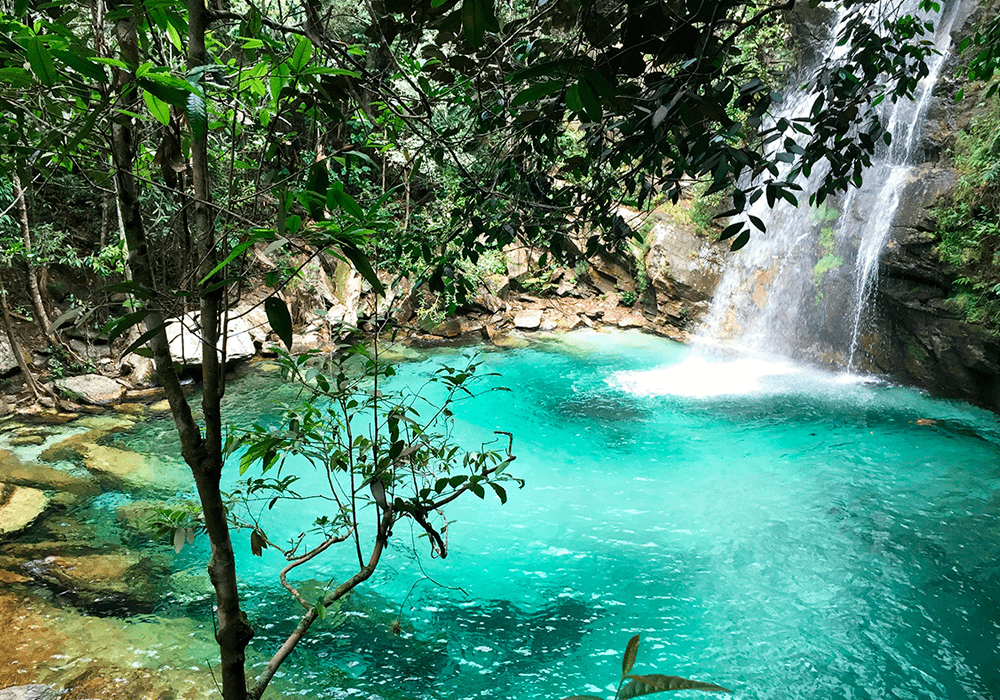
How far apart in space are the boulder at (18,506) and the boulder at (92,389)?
2110 millimetres

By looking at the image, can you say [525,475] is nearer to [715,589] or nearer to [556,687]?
[715,589]

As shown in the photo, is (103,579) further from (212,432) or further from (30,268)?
(30,268)

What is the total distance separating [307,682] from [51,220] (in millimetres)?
7555

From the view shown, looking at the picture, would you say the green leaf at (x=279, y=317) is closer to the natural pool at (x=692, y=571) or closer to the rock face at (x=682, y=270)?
the natural pool at (x=692, y=571)

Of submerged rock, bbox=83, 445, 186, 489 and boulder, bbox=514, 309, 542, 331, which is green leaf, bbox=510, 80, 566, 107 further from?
boulder, bbox=514, 309, 542, 331

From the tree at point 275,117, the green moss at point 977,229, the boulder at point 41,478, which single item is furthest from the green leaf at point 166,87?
the green moss at point 977,229

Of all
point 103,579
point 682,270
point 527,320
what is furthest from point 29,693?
point 682,270

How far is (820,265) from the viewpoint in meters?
8.86

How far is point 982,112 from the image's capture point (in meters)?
7.25

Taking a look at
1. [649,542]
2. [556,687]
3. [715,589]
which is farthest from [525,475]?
[556,687]

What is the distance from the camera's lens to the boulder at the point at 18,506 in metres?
3.70

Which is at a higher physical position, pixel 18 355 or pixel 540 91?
pixel 540 91

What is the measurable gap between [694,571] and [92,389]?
21.5 ft

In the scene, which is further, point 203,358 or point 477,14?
point 203,358
